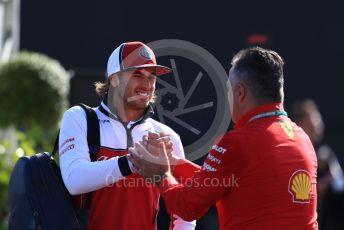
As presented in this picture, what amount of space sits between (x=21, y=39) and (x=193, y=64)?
5.96 m

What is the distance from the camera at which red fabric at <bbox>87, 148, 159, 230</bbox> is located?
4.69m

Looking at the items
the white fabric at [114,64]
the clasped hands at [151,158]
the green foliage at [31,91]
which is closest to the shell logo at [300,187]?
the clasped hands at [151,158]

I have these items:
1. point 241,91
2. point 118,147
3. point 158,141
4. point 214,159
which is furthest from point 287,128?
point 118,147

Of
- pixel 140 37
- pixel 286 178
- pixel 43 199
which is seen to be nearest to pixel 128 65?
pixel 43 199

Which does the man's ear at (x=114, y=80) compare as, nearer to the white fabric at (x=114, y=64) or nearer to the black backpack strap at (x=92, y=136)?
the white fabric at (x=114, y=64)

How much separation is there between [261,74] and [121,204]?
123 cm

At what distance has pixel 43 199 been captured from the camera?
456 cm

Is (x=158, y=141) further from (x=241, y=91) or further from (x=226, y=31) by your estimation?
(x=226, y=31)

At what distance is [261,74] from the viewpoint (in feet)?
14.1

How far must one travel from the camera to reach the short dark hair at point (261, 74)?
4285 millimetres

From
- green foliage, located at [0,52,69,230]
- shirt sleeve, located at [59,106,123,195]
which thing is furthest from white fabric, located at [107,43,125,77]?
green foliage, located at [0,52,69,230]

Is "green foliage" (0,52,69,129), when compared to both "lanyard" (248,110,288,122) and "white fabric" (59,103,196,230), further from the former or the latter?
"lanyard" (248,110,288,122)

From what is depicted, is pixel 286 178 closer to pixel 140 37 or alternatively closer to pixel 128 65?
pixel 128 65

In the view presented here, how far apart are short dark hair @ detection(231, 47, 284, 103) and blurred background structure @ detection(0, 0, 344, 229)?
24.8 feet
